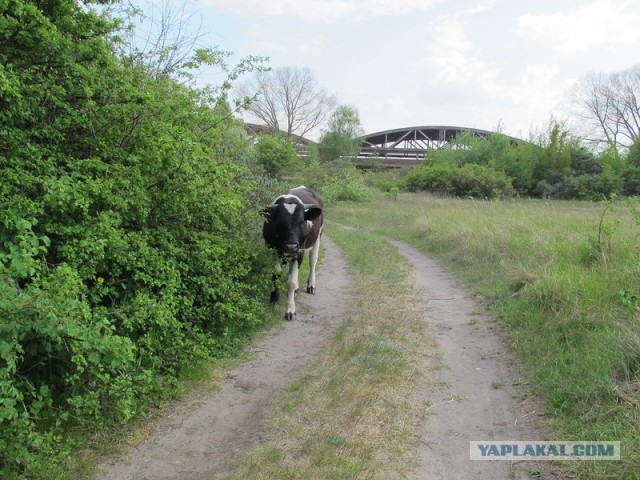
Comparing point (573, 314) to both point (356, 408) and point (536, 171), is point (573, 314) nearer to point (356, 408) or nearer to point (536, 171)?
point (356, 408)

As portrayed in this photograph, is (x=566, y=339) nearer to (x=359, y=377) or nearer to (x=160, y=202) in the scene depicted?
(x=359, y=377)

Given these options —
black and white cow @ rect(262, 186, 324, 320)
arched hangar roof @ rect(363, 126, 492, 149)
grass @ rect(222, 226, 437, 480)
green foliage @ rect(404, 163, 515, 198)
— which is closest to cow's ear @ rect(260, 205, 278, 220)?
black and white cow @ rect(262, 186, 324, 320)

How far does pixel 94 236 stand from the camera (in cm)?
399

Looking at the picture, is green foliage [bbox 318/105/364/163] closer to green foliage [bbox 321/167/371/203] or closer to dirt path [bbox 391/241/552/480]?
green foliage [bbox 321/167/371/203]

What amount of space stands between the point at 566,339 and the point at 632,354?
1056 mm

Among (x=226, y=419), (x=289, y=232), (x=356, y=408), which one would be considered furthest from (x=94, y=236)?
(x=289, y=232)

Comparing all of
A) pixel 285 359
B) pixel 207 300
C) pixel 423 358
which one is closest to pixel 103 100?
pixel 207 300

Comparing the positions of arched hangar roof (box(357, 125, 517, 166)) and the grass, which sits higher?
arched hangar roof (box(357, 125, 517, 166))

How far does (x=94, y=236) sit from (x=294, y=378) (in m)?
2.55

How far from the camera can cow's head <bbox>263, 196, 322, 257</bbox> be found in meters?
7.02

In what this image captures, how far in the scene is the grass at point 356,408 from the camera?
3.33 meters

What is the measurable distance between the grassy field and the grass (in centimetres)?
125

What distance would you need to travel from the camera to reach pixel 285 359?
5.55 metres

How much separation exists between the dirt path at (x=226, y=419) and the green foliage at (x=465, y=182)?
28513 mm
